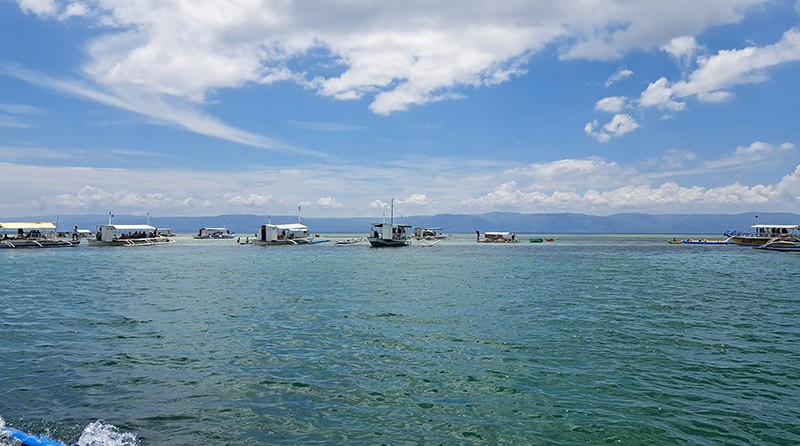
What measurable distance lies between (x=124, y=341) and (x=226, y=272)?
30166 millimetres

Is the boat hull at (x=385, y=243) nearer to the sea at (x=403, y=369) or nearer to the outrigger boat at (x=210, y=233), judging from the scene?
the sea at (x=403, y=369)

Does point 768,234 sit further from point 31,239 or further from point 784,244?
A: point 31,239

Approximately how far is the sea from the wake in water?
6cm

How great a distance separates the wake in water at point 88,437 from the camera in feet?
26.2

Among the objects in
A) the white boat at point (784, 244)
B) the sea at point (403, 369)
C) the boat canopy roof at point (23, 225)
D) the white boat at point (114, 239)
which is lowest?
the sea at point (403, 369)

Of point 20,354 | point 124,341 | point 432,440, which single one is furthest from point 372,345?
point 20,354

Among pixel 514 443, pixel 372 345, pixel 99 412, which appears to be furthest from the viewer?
pixel 372 345

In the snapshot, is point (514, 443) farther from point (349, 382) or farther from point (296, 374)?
point (296, 374)

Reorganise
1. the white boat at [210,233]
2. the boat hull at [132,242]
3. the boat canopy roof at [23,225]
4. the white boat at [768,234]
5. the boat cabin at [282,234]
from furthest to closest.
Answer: the white boat at [210,233], the boat cabin at [282,234], the boat hull at [132,242], the boat canopy roof at [23,225], the white boat at [768,234]

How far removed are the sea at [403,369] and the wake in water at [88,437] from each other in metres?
0.06

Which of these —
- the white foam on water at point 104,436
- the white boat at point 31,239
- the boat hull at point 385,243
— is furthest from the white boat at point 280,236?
the white foam on water at point 104,436

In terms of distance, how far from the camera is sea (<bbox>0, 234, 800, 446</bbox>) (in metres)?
10.0

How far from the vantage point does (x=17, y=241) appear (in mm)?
87750

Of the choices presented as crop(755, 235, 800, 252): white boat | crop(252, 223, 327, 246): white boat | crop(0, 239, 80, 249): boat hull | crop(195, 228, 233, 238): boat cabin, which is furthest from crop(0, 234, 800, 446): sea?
crop(195, 228, 233, 238): boat cabin
